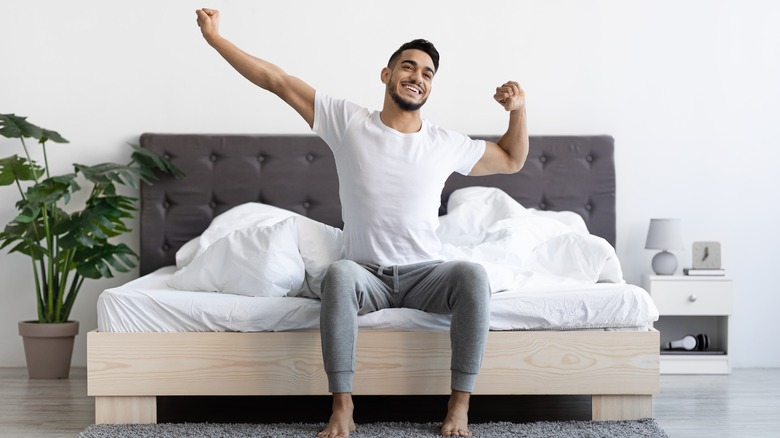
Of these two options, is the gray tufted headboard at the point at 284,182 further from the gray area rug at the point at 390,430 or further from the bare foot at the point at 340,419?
the bare foot at the point at 340,419

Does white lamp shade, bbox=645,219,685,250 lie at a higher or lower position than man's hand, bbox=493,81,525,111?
lower

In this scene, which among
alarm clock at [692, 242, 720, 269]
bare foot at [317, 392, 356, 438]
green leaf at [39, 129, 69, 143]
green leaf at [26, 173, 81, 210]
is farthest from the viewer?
alarm clock at [692, 242, 720, 269]

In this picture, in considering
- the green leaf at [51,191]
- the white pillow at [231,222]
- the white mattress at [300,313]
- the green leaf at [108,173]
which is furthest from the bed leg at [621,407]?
the green leaf at [51,191]

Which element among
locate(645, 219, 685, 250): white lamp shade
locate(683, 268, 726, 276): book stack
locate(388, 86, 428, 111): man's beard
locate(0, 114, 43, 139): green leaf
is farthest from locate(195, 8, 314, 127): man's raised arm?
locate(683, 268, 726, 276): book stack

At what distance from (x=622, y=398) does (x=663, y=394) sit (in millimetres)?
625

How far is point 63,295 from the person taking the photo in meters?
3.73

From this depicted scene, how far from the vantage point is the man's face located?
2736 millimetres

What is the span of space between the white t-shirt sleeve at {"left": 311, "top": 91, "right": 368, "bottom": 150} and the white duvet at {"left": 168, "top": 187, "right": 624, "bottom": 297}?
0.36 metres

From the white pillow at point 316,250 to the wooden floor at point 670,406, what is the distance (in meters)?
0.42

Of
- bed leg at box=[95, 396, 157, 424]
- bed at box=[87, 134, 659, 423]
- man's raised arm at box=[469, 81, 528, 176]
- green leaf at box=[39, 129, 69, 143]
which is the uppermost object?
green leaf at box=[39, 129, 69, 143]

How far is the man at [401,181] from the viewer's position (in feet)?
8.41

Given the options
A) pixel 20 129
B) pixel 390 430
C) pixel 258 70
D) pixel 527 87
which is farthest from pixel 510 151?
pixel 20 129

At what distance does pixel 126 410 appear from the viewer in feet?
8.96

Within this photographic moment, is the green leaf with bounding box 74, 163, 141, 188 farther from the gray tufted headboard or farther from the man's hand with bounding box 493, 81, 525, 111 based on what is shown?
the man's hand with bounding box 493, 81, 525, 111
